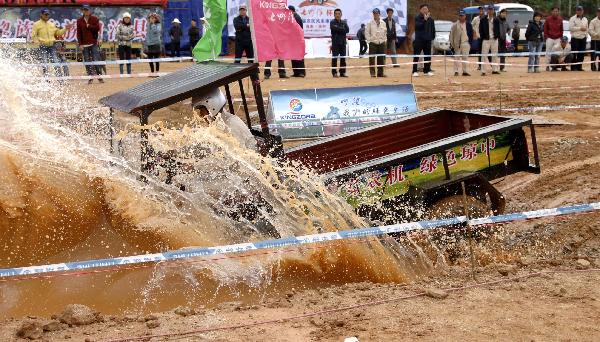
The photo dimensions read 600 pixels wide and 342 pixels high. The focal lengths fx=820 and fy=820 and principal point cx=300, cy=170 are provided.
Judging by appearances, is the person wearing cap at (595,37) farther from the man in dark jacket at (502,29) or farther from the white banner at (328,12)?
the white banner at (328,12)

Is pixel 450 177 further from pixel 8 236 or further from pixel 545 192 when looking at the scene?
pixel 8 236

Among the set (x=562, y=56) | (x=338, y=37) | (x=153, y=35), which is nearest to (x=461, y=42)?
(x=338, y=37)

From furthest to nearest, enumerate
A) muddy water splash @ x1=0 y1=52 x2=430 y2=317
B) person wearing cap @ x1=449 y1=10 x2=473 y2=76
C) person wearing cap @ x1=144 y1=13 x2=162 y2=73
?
person wearing cap @ x1=449 y1=10 x2=473 y2=76, person wearing cap @ x1=144 y1=13 x2=162 y2=73, muddy water splash @ x1=0 y1=52 x2=430 y2=317

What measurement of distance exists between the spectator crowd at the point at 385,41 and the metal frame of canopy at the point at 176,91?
10.7 meters

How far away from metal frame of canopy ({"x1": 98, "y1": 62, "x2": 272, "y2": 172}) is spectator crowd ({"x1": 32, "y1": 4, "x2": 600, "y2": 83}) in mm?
10733

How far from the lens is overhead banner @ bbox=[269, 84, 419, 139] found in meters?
12.8

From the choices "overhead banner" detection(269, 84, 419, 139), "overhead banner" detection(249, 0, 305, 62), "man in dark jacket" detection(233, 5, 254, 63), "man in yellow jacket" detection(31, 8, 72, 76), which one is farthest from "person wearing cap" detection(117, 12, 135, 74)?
"overhead banner" detection(249, 0, 305, 62)

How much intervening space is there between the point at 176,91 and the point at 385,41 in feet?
49.3

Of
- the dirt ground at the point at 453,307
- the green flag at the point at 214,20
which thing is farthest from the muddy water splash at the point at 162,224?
the green flag at the point at 214,20

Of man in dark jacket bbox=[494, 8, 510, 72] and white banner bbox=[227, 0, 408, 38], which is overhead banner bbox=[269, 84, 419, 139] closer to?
man in dark jacket bbox=[494, 8, 510, 72]

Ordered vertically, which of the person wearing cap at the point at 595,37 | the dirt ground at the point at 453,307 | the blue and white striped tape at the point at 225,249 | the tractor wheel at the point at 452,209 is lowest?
the dirt ground at the point at 453,307

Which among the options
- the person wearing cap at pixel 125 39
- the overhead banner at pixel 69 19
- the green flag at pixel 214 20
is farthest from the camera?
the overhead banner at pixel 69 19

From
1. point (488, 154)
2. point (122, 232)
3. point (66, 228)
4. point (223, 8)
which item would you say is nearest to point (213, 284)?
point (122, 232)

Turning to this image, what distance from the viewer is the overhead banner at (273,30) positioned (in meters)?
9.08
